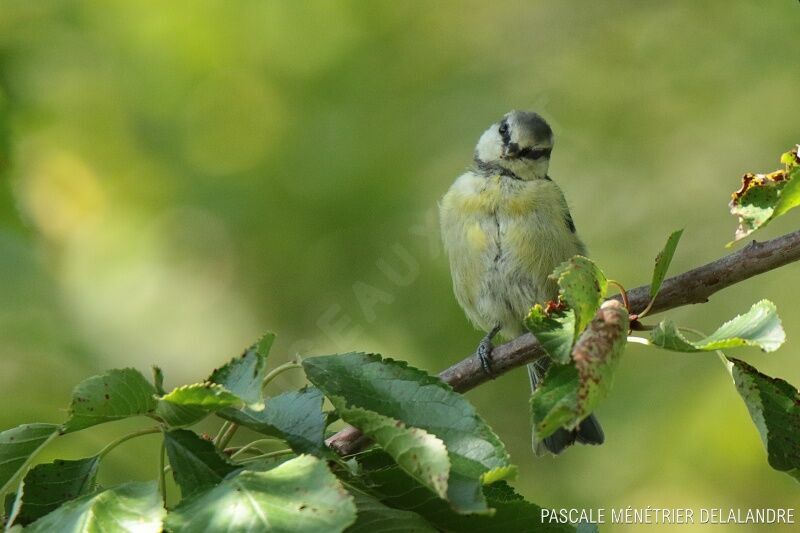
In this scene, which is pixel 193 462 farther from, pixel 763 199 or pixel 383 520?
pixel 763 199

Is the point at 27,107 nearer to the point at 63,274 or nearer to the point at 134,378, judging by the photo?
the point at 63,274

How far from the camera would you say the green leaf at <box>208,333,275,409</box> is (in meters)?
1.46

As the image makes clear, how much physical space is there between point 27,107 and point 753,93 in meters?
3.93

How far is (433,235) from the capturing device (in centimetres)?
482

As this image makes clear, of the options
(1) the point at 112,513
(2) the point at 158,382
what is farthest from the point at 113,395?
(1) the point at 112,513

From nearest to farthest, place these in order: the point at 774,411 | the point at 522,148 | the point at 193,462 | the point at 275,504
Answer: the point at 275,504
the point at 193,462
the point at 774,411
the point at 522,148

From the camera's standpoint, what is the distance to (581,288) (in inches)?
63.0

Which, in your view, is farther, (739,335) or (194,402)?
(739,335)

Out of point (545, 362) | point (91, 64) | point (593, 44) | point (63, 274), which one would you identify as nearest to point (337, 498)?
point (545, 362)

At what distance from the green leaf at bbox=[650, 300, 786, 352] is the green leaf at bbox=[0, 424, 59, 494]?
107 centimetres

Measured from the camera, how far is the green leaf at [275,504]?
1309 mm

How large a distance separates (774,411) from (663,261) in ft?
1.11

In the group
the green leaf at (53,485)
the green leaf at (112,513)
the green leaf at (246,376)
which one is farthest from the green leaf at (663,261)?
the green leaf at (53,485)

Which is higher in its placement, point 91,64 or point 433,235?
point 91,64
